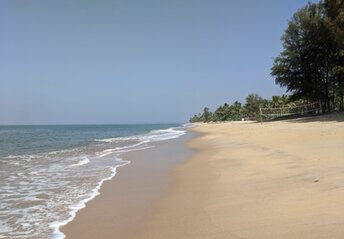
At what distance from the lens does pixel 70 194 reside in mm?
9828

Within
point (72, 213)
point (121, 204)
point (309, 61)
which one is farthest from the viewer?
point (309, 61)

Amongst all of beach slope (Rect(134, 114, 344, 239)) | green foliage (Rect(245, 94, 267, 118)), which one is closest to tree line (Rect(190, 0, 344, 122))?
beach slope (Rect(134, 114, 344, 239))

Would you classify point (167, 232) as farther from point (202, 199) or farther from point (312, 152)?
point (312, 152)

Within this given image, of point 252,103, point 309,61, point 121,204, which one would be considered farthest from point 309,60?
point 252,103

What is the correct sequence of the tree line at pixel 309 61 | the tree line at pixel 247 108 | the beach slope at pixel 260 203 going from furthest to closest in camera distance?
the tree line at pixel 247 108, the tree line at pixel 309 61, the beach slope at pixel 260 203

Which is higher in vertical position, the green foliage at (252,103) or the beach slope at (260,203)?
the green foliage at (252,103)

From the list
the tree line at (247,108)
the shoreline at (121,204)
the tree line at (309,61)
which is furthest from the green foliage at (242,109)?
the shoreline at (121,204)

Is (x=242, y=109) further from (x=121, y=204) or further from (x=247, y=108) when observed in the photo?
(x=121, y=204)

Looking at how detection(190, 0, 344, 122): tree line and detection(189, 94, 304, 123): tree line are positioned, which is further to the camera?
detection(189, 94, 304, 123): tree line

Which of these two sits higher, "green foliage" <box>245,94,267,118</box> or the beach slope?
"green foliage" <box>245,94,267,118</box>

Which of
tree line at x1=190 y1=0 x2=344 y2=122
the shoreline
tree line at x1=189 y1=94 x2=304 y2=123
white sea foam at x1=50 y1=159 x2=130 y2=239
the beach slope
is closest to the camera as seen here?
the beach slope

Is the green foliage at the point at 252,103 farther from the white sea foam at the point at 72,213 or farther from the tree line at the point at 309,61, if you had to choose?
the white sea foam at the point at 72,213

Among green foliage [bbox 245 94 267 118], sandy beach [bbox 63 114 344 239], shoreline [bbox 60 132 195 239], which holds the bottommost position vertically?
shoreline [bbox 60 132 195 239]

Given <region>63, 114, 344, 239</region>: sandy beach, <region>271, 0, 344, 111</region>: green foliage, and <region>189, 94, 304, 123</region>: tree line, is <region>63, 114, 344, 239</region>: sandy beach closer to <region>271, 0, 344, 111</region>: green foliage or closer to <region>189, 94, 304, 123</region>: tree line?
<region>271, 0, 344, 111</region>: green foliage
